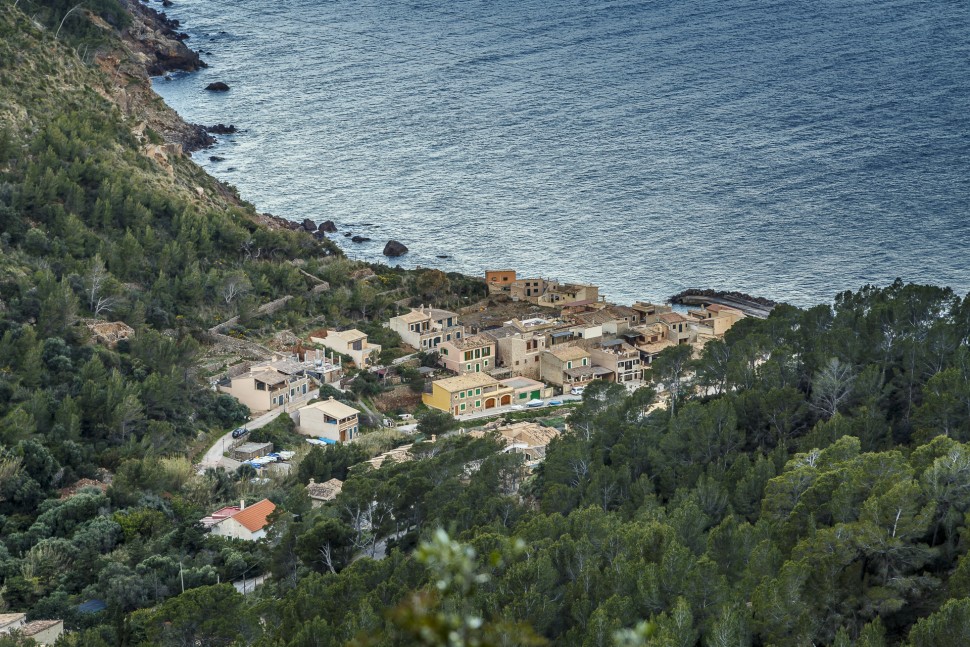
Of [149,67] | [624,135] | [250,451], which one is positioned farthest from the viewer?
[149,67]

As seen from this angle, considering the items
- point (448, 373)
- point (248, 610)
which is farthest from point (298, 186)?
point (248, 610)

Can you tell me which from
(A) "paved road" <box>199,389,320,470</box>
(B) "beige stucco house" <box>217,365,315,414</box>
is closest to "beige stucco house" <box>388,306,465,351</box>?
(A) "paved road" <box>199,389,320,470</box>

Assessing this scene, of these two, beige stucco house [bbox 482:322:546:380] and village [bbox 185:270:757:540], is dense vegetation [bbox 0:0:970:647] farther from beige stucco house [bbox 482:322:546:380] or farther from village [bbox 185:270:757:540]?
beige stucco house [bbox 482:322:546:380]

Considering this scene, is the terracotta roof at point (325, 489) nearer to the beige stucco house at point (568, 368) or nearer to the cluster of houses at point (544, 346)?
the cluster of houses at point (544, 346)

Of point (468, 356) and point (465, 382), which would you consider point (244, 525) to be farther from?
point (468, 356)

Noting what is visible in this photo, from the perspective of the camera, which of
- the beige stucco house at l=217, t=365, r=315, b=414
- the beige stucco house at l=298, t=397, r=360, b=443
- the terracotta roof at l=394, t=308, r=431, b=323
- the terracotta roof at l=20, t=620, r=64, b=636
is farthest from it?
the terracotta roof at l=394, t=308, r=431, b=323

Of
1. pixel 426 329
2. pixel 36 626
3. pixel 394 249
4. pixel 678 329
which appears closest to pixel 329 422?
pixel 426 329
